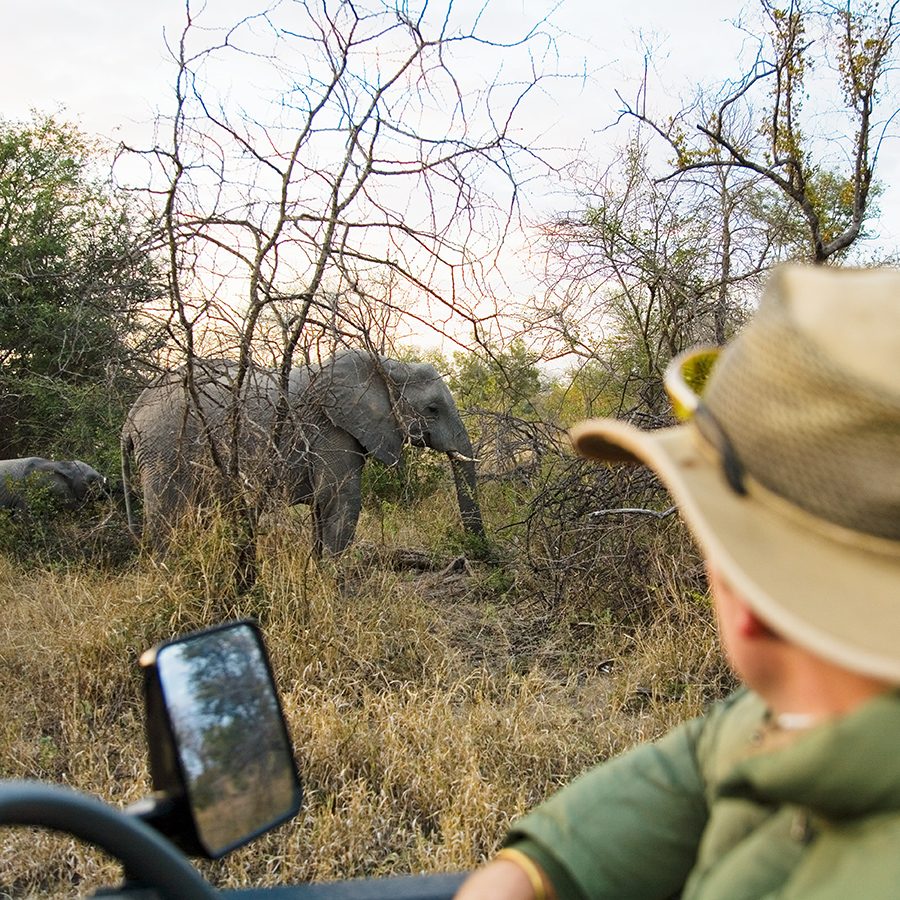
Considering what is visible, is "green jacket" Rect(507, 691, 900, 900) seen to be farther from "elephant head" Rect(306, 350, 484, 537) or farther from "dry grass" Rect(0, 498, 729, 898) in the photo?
"elephant head" Rect(306, 350, 484, 537)

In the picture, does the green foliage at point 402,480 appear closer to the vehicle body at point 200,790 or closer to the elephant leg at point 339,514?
the elephant leg at point 339,514

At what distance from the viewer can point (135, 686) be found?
4438 mm

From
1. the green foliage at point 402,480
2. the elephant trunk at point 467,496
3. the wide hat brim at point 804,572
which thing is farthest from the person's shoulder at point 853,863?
the green foliage at point 402,480

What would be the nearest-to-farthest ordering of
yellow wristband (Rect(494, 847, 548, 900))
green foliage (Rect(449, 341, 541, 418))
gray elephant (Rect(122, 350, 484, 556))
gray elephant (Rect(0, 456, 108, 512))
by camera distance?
1. yellow wristband (Rect(494, 847, 548, 900))
2. gray elephant (Rect(122, 350, 484, 556))
3. green foliage (Rect(449, 341, 541, 418))
4. gray elephant (Rect(0, 456, 108, 512))

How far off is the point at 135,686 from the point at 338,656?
34.9 inches

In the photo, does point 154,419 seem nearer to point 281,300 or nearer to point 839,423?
point 281,300

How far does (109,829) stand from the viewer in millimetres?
1020

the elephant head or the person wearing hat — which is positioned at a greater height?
the person wearing hat

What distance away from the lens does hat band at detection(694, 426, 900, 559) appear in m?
0.75

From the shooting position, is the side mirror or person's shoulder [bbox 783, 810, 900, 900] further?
the side mirror

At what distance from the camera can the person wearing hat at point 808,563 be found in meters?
0.74

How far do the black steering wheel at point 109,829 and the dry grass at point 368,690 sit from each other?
6.44 ft

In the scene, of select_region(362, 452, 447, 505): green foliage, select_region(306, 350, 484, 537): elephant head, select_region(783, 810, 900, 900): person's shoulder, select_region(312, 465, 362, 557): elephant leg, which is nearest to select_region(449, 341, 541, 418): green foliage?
select_region(306, 350, 484, 537): elephant head

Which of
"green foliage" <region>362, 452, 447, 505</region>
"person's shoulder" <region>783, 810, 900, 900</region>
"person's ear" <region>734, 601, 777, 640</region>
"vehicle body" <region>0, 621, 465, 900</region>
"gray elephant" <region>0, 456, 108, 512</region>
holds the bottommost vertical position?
"green foliage" <region>362, 452, 447, 505</region>
